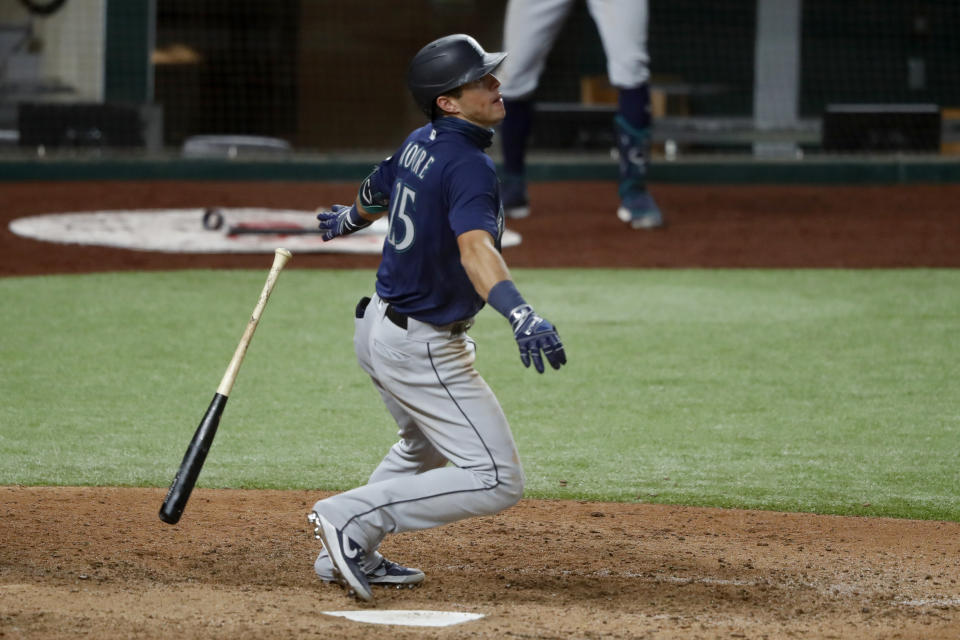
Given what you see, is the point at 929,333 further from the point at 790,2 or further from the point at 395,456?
the point at 790,2

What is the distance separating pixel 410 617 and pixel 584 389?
303 centimetres

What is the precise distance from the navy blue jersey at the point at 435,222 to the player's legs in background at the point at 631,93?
21.6 feet

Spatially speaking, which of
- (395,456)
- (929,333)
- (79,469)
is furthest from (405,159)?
(929,333)

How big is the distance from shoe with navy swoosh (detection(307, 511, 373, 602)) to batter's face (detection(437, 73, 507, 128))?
1134 mm

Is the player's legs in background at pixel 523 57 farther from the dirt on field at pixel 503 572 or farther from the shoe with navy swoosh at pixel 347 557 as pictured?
the shoe with navy swoosh at pixel 347 557

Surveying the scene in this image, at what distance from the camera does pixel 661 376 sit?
645 centimetres

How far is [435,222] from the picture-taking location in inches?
135

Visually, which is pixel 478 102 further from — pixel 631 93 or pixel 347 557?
pixel 631 93

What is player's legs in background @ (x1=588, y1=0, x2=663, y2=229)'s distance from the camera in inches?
387

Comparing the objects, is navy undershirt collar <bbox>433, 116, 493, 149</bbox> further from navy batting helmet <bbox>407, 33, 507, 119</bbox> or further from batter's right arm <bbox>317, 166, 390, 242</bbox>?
batter's right arm <bbox>317, 166, 390, 242</bbox>

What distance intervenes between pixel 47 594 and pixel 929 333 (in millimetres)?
5407

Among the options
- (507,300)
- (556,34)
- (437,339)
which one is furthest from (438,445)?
(556,34)

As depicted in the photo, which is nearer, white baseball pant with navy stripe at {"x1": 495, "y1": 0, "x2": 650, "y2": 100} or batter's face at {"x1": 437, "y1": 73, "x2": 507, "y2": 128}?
batter's face at {"x1": 437, "y1": 73, "x2": 507, "y2": 128}

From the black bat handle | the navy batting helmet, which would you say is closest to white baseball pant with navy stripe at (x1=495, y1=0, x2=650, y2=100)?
the navy batting helmet
